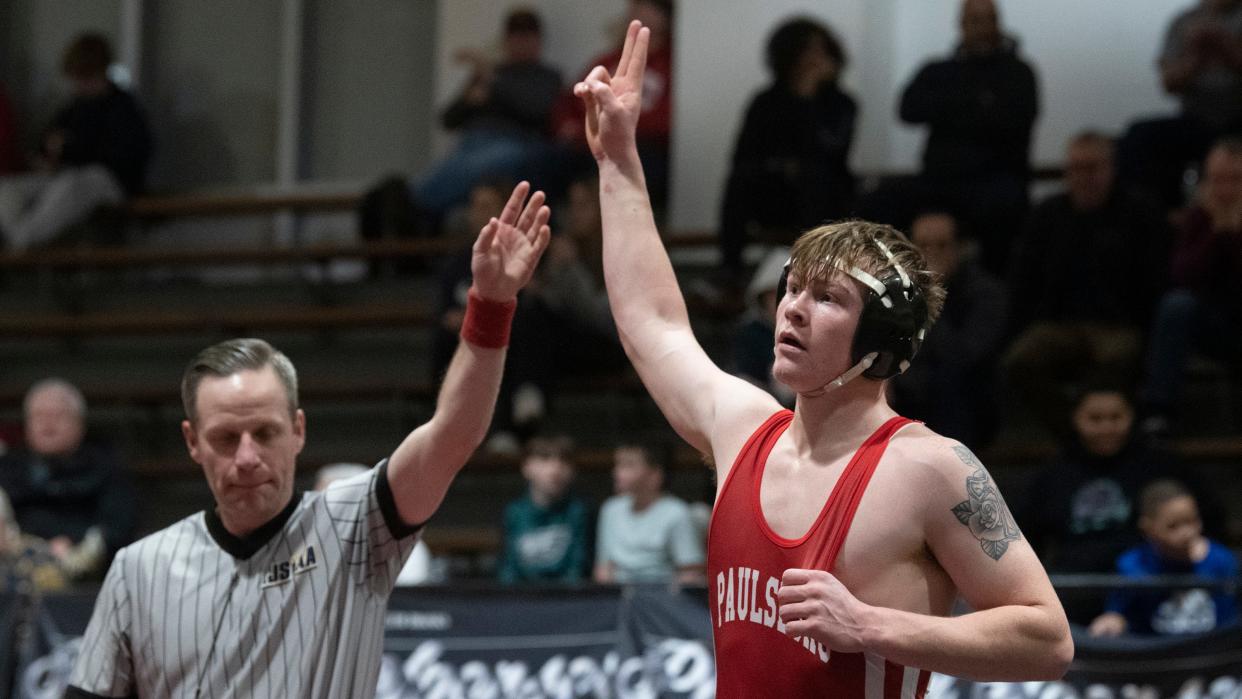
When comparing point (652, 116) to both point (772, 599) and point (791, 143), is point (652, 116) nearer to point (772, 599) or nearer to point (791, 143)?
point (791, 143)

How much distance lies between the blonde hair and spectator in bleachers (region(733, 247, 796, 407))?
4.84m

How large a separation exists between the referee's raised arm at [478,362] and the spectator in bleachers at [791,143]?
20.0 ft

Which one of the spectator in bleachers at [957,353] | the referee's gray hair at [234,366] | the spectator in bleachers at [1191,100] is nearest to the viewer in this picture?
the referee's gray hair at [234,366]

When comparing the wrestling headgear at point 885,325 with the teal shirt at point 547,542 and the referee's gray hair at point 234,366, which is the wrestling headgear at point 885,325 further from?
the teal shirt at point 547,542

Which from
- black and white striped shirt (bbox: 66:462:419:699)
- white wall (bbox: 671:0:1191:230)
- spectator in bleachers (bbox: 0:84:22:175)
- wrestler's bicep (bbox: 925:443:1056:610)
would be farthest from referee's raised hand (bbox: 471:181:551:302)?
spectator in bleachers (bbox: 0:84:22:175)

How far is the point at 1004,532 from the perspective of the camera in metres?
2.76

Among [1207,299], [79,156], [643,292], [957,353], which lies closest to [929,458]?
[643,292]

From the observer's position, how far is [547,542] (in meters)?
8.02

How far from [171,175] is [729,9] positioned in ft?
16.8

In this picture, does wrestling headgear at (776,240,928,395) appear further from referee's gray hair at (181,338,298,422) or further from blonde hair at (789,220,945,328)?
referee's gray hair at (181,338,298,422)

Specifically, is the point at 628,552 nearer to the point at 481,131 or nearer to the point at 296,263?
the point at 481,131

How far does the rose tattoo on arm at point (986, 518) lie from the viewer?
9.01 feet

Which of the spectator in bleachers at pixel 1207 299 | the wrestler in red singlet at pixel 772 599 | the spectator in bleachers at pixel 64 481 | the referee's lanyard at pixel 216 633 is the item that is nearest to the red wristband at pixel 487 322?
the wrestler in red singlet at pixel 772 599

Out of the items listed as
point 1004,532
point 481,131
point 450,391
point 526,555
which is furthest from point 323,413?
point 1004,532
